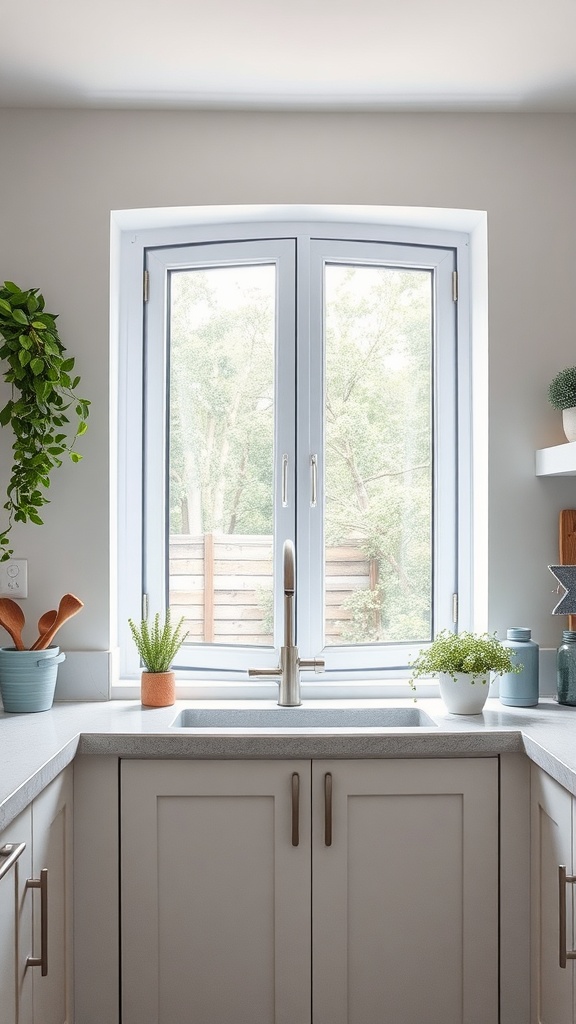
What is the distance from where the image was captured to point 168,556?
2574 mm

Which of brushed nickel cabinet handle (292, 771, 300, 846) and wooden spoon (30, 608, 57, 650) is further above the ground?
wooden spoon (30, 608, 57, 650)

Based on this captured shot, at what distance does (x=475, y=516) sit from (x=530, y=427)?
0.30 meters

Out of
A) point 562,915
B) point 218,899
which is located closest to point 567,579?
point 562,915

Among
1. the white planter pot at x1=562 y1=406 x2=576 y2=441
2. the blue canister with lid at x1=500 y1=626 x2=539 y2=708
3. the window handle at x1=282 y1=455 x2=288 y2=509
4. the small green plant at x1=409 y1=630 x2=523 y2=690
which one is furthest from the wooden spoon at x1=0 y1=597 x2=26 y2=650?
the white planter pot at x1=562 y1=406 x2=576 y2=441

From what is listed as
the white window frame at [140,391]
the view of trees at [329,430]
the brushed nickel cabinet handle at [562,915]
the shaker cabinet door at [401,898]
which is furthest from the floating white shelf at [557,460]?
the brushed nickel cabinet handle at [562,915]

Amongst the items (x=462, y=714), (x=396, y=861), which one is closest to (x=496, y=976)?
(x=396, y=861)

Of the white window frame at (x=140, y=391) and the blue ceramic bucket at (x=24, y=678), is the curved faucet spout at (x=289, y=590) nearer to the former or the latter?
the white window frame at (x=140, y=391)

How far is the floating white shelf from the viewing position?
2.17m

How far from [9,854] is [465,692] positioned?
1151mm

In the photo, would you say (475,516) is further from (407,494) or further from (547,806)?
(547,806)

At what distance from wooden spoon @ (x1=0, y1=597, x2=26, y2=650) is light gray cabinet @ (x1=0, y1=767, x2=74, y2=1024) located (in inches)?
18.0

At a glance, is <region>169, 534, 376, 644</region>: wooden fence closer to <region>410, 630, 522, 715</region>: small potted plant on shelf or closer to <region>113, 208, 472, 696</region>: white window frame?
<region>113, 208, 472, 696</region>: white window frame

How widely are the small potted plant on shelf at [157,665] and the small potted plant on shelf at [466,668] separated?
677 mm

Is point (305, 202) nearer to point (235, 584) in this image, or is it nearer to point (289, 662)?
point (235, 584)
